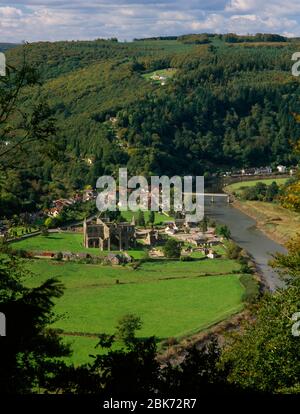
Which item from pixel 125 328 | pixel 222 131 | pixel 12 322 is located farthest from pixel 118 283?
pixel 222 131

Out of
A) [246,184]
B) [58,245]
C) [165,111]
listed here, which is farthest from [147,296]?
[165,111]

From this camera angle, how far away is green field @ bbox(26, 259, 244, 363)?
1684 centimetres

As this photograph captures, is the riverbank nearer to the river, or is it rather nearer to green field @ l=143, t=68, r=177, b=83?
the river

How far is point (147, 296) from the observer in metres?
20.0

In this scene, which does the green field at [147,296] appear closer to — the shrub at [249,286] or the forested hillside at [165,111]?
the shrub at [249,286]

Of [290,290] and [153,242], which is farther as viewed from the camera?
[153,242]

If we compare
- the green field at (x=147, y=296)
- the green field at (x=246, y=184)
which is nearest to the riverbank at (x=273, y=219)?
the green field at (x=246, y=184)

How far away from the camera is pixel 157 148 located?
48562 mm

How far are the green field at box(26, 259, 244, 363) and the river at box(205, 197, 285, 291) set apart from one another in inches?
47.2

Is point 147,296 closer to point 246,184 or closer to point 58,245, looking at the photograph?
point 58,245

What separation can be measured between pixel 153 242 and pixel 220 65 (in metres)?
42.1

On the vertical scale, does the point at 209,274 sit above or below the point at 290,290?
below
